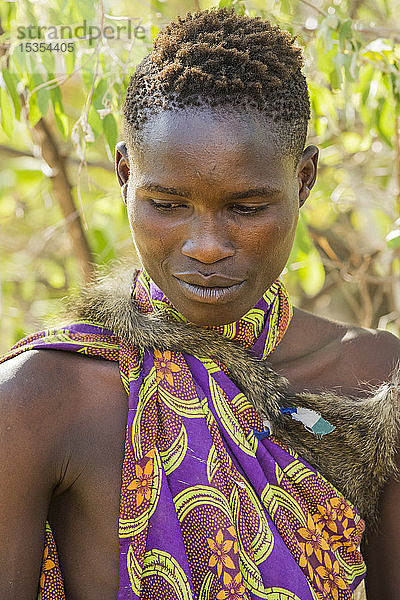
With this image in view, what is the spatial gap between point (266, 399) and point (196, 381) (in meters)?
0.15

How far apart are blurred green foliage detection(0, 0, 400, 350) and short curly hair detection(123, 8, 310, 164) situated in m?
0.52

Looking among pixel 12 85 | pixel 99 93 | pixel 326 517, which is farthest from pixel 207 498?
pixel 12 85

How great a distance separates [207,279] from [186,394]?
0.73ft

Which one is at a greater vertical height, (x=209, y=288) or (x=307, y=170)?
(x=307, y=170)

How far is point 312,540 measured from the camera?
57.5 inches

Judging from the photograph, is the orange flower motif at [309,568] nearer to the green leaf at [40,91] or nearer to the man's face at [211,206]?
the man's face at [211,206]

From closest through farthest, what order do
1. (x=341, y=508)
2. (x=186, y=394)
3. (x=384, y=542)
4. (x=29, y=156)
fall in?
(x=186, y=394), (x=341, y=508), (x=384, y=542), (x=29, y=156)

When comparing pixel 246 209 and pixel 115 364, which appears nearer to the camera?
pixel 246 209

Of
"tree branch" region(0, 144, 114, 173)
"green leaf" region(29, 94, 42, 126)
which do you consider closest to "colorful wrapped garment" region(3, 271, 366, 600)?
"green leaf" region(29, 94, 42, 126)

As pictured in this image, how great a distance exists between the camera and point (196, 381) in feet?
4.75

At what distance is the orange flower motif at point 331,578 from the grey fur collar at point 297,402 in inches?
5.7

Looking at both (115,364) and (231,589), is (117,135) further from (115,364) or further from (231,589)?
(231,589)

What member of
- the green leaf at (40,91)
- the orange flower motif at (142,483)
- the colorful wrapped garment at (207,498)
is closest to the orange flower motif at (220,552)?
the colorful wrapped garment at (207,498)

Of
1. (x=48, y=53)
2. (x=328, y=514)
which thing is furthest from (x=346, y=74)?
(x=328, y=514)
